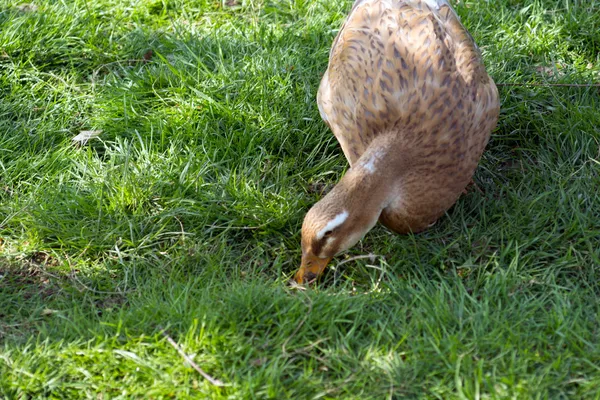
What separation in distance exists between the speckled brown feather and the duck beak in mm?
473

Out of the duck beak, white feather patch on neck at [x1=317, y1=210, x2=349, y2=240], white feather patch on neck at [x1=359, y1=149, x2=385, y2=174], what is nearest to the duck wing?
white feather patch on neck at [x1=359, y1=149, x2=385, y2=174]

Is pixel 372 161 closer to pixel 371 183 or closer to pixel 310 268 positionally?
pixel 371 183

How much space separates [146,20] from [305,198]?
7.35 ft

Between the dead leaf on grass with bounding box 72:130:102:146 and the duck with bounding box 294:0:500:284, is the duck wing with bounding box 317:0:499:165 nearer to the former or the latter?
the duck with bounding box 294:0:500:284

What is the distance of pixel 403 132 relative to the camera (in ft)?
14.6

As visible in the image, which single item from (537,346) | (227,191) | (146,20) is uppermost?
(146,20)

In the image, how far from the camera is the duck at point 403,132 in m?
4.30

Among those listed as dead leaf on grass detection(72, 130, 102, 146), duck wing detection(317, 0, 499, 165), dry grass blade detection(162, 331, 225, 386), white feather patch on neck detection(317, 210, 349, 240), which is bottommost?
dry grass blade detection(162, 331, 225, 386)

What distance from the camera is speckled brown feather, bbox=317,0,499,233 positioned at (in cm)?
442

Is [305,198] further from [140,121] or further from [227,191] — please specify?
[140,121]

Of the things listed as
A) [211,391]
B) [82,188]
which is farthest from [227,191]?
[211,391]

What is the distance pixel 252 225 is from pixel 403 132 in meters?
1.07

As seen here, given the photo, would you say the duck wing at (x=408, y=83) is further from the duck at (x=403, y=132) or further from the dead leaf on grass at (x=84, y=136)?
the dead leaf on grass at (x=84, y=136)

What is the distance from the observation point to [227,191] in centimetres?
499
